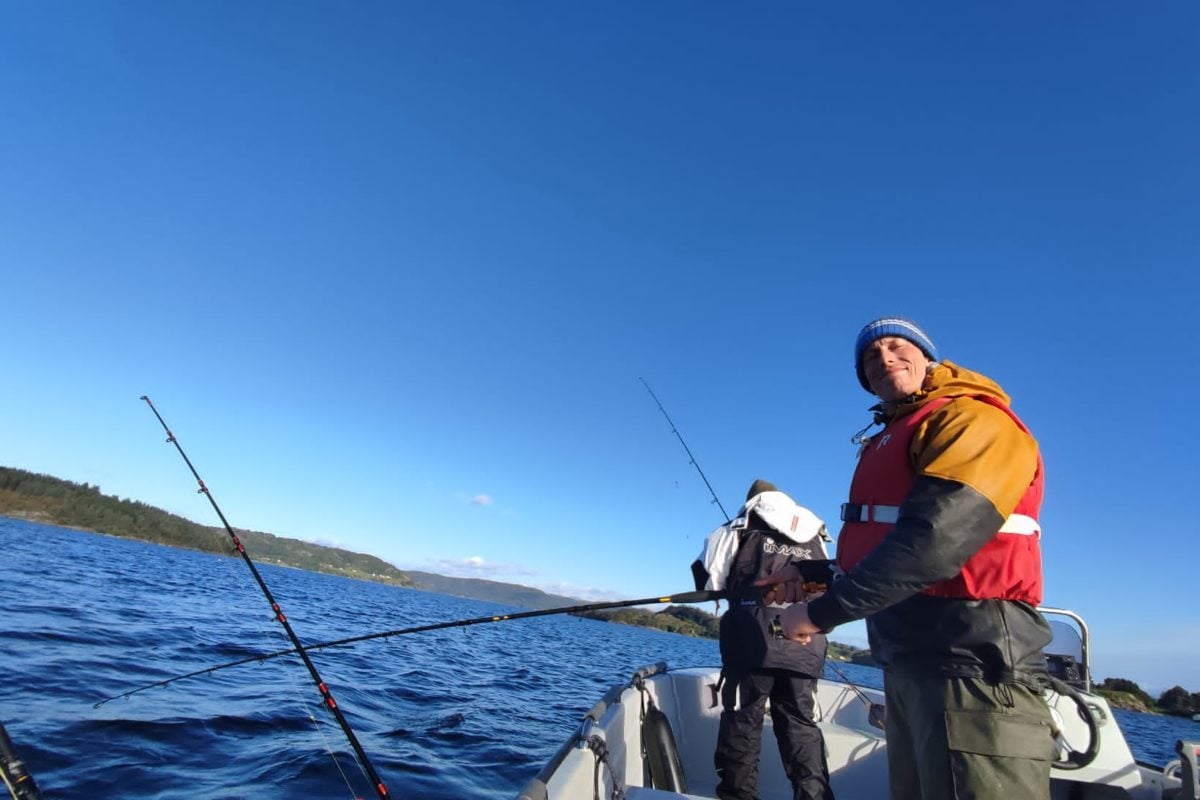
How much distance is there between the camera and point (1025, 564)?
7.45 ft

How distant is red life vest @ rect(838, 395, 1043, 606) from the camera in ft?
7.36

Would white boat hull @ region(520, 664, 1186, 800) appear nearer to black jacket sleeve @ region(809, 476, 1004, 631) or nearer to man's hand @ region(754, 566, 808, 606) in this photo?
man's hand @ region(754, 566, 808, 606)

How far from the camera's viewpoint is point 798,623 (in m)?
2.34

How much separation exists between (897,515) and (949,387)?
0.61 m

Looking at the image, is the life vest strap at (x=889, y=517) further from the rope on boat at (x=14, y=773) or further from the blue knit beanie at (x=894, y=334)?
the rope on boat at (x=14, y=773)

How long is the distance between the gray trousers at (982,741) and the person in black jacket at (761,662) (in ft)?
6.16

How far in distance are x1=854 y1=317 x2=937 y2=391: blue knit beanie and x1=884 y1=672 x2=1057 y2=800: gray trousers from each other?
1455 millimetres

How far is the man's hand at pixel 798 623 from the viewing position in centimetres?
231

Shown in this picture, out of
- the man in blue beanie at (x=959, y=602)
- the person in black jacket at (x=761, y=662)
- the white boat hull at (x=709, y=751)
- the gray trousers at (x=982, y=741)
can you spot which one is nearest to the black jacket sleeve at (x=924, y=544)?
the man in blue beanie at (x=959, y=602)

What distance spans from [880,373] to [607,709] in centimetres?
377

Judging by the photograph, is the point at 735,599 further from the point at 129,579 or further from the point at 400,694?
the point at 129,579

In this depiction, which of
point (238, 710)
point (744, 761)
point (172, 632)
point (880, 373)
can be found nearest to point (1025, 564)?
point (880, 373)

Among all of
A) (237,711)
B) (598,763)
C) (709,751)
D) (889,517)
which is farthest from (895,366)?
(237,711)

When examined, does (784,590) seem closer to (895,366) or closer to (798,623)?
(798,623)
